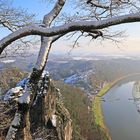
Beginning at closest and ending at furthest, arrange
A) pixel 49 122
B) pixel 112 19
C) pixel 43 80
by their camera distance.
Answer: pixel 112 19 → pixel 43 80 → pixel 49 122

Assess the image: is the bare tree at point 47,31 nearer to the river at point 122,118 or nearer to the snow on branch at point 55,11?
the snow on branch at point 55,11

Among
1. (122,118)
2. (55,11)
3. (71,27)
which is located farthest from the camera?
(122,118)

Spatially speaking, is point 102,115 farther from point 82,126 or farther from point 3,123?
point 3,123

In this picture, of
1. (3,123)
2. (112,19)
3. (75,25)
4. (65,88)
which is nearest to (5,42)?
(75,25)

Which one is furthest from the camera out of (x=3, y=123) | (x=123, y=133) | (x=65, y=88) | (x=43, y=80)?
(x=65, y=88)

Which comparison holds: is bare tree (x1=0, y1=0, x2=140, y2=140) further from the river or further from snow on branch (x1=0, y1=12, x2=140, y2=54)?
the river

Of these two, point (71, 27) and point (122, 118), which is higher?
point (122, 118)

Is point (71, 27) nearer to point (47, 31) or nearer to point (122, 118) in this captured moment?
point (47, 31)

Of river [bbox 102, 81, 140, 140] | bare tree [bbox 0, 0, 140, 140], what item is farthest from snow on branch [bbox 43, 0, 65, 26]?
river [bbox 102, 81, 140, 140]

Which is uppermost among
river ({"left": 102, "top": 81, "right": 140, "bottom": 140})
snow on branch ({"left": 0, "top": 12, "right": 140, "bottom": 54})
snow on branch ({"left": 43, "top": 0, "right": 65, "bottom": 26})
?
river ({"left": 102, "top": 81, "right": 140, "bottom": 140})

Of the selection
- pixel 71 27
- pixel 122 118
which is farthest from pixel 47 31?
pixel 122 118

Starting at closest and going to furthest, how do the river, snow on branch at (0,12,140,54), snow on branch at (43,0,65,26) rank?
snow on branch at (0,12,140,54) < snow on branch at (43,0,65,26) < the river
